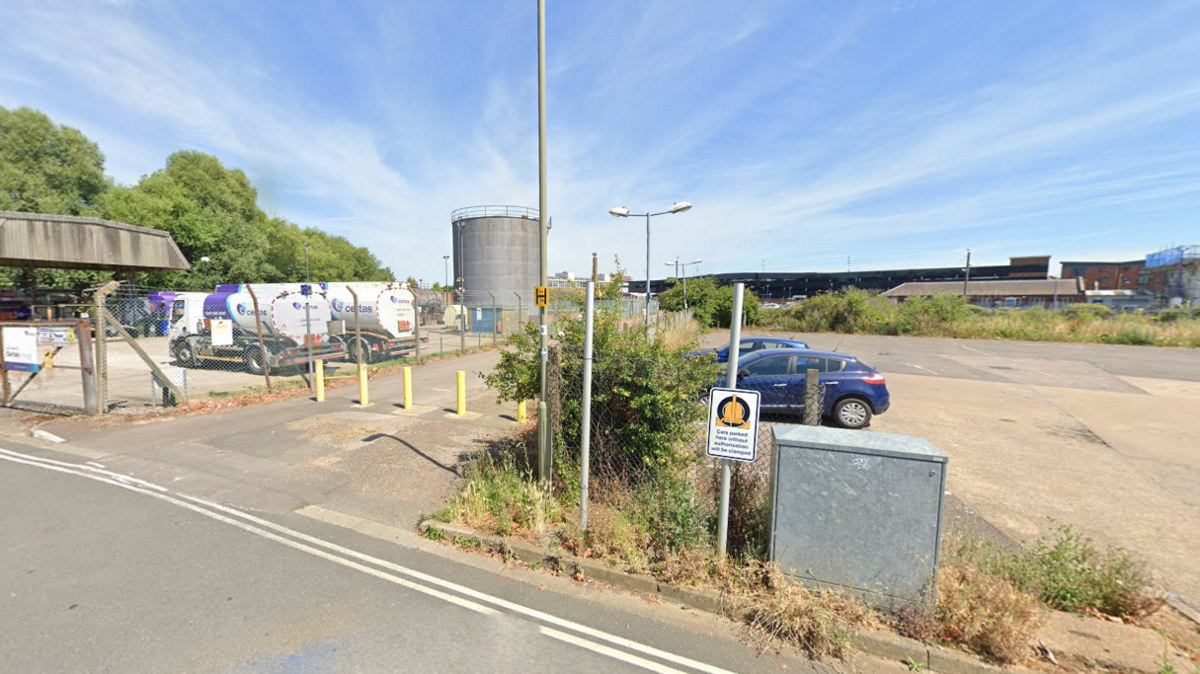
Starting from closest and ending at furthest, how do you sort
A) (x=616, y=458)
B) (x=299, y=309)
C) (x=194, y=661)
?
(x=194, y=661)
(x=616, y=458)
(x=299, y=309)

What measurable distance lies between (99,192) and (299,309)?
3441 centimetres

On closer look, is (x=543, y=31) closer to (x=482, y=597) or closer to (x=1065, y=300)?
(x=482, y=597)

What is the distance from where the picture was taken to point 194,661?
113 inches

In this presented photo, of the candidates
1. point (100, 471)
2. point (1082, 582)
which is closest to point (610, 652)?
point (1082, 582)

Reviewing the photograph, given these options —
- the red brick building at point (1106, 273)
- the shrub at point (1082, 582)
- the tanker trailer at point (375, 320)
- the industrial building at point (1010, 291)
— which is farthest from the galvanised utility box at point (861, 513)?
the red brick building at point (1106, 273)

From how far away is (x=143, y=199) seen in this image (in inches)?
1330

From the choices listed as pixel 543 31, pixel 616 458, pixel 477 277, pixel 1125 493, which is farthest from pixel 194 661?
pixel 477 277

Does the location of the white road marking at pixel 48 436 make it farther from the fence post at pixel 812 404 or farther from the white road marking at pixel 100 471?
the fence post at pixel 812 404

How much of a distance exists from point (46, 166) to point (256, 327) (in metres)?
31.7

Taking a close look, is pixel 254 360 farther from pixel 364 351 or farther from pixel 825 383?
pixel 825 383

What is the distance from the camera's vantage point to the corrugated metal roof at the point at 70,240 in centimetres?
1275

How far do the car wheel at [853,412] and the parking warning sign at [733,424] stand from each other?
6.29 m

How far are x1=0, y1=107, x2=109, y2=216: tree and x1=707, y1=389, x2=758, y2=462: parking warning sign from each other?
44155 millimetres

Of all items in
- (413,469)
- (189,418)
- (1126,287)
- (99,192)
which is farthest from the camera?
(1126,287)
